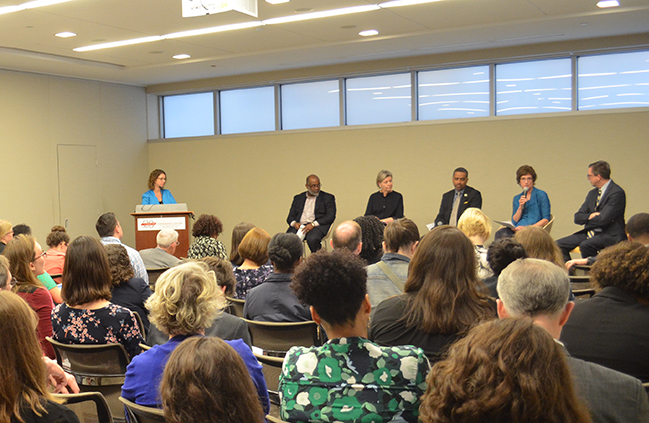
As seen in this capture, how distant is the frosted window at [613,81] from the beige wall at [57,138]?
8.03 metres

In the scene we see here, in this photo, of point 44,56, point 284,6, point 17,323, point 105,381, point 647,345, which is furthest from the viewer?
point 44,56

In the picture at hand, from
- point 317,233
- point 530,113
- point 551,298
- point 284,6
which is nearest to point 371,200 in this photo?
point 317,233

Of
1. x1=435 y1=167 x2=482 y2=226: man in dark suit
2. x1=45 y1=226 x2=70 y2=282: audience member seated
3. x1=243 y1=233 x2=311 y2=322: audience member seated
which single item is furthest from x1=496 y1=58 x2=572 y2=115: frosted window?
x1=45 y1=226 x2=70 y2=282: audience member seated

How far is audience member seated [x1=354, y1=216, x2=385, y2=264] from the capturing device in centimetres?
434

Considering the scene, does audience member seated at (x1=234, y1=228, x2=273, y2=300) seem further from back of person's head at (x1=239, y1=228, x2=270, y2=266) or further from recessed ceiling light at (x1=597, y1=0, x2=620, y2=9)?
recessed ceiling light at (x1=597, y1=0, x2=620, y2=9)

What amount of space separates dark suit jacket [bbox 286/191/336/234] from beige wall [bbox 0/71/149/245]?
3.94 metres

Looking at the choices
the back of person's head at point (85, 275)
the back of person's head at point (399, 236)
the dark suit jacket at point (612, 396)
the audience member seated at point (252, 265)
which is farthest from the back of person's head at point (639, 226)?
the back of person's head at point (85, 275)

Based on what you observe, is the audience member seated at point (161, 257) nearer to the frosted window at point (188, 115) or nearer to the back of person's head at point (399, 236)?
→ the back of person's head at point (399, 236)

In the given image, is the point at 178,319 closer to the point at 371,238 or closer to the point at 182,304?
the point at 182,304

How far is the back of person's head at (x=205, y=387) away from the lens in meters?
1.23

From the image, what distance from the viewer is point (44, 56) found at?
8836 mm

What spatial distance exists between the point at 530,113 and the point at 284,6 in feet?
14.3

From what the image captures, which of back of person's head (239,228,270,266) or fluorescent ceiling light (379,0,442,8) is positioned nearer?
back of person's head (239,228,270,266)

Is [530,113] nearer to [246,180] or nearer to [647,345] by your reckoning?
[246,180]
